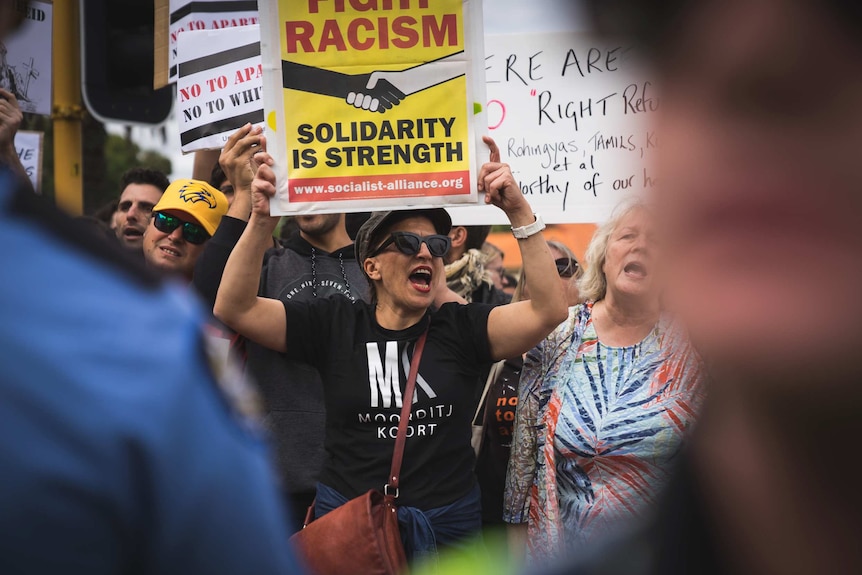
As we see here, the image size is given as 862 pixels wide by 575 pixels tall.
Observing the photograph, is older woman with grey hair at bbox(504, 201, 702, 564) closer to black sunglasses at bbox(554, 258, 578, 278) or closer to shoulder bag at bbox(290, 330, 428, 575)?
shoulder bag at bbox(290, 330, 428, 575)

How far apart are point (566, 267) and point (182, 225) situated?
2.00 m

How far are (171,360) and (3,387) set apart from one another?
0.12 metres

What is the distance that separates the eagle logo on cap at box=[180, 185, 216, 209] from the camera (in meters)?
4.40

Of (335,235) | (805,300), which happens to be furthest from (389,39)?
(805,300)

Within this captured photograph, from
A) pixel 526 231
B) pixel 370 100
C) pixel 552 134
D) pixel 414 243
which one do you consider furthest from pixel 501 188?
pixel 552 134

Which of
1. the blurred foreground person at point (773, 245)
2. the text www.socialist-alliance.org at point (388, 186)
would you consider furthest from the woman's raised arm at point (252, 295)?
the blurred foreground person at point (773, 245)

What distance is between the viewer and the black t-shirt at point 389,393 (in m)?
3.42

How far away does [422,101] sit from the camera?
12.3ft

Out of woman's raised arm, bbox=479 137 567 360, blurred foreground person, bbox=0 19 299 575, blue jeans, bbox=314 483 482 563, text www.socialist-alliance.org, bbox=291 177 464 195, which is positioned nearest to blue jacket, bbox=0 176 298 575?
blurred foreground person, bbox=0 19 299 575

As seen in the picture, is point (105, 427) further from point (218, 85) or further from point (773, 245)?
point (218, 85)

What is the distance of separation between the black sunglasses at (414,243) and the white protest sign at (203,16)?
2.27m

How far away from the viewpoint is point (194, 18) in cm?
539

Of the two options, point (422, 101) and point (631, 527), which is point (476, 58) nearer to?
point (422, 101)

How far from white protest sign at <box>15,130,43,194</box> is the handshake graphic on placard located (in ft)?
9.31
